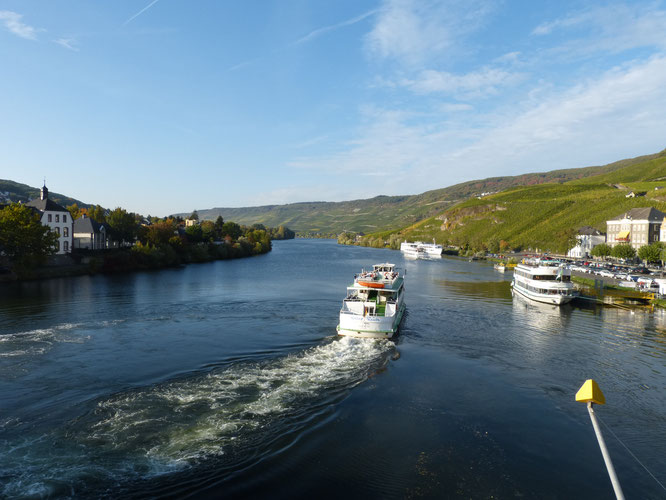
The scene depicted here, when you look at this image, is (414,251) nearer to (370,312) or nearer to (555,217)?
(555,217)

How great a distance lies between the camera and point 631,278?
62781 mm

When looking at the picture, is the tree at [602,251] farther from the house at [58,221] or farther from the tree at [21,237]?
the house at [58,221]

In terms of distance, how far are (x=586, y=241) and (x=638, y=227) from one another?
14.4 m

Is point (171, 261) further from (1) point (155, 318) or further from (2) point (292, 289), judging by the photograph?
(1) point (155, 318)

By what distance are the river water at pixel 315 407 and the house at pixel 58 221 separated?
164ft

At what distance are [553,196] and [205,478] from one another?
8733 inches

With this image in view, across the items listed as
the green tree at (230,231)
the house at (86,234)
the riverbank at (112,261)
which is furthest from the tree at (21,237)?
the green tree at (230,231)

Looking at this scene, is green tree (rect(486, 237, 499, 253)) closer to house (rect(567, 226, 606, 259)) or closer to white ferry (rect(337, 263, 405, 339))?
house (rect(567, 226, 606, 259))

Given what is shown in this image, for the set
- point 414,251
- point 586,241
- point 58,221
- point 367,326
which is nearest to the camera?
point 367,326

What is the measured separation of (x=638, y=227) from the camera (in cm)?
11250

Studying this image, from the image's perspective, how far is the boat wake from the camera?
45.6 feet

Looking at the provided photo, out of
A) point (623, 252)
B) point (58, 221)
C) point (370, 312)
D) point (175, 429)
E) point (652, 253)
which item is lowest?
point (175, 429)

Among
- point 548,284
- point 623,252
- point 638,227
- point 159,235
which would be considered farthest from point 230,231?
point 638,227

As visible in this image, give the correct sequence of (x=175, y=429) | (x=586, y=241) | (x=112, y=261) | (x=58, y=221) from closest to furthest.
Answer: (x=175, y=429) < (x=112, y=261) < (x=58, y=221) < (x=586, y=241)
